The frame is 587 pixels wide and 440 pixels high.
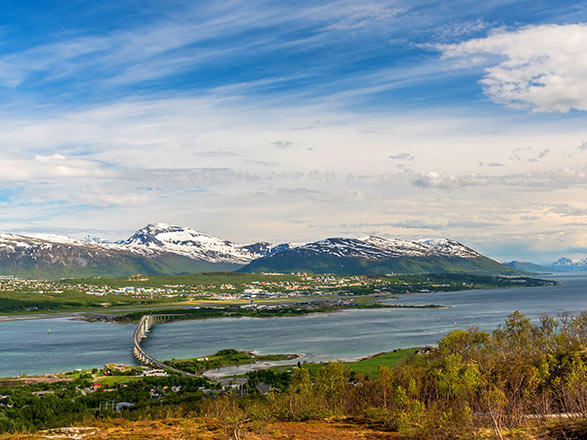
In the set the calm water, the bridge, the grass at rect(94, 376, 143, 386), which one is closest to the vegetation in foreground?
the grass at rect(94, 376, 143, 386)

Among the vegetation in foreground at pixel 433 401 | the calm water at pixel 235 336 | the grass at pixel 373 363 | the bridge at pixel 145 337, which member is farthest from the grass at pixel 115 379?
the grass at pixel 373 363

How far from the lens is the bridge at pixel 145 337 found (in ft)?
269

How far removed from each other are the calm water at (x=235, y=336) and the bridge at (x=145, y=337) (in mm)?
2097

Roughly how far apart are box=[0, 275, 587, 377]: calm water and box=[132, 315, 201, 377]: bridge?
2.10 m

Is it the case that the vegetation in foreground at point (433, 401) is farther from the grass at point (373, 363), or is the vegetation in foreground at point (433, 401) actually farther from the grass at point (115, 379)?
the grass at point (373, 363)

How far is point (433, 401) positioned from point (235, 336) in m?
88.6

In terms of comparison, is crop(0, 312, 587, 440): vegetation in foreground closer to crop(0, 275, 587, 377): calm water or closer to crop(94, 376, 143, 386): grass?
crop(94, 376, 143, 386): grass

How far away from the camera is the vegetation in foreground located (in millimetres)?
23438

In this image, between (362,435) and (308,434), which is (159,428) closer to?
(308,434)

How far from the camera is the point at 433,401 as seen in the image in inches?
1351

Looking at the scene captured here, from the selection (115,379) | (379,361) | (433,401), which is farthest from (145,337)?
Answer: (433,401)

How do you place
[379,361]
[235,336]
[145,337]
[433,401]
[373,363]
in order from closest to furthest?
[433,401]
[373,363]
[379,361]
[235,336]
[145,337]

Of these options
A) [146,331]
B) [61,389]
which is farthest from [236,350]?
[146,331]

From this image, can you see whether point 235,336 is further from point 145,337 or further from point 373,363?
point 373,363
